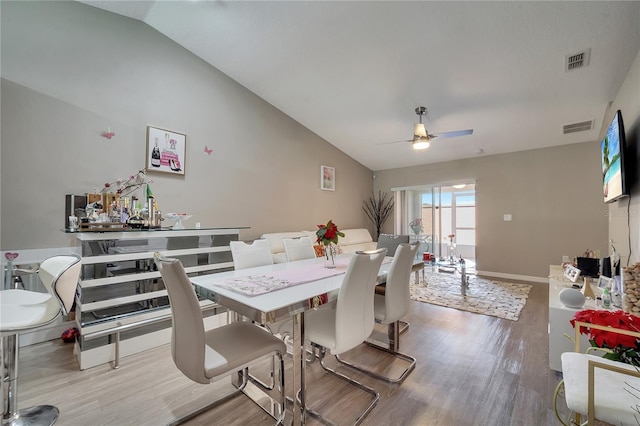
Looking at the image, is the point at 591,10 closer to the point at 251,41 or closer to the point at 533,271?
the point at 251,41

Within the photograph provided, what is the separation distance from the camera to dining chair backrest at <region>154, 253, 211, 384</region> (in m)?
1.29

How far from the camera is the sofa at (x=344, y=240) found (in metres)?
4.34

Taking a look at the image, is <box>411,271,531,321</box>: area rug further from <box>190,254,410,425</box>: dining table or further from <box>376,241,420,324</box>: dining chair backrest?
<box>190,254,410,425</box>: dining table

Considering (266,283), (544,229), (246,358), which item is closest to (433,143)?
(544,229)

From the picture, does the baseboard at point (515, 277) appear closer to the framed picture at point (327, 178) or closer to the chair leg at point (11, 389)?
the framed picture at point (327, 178)

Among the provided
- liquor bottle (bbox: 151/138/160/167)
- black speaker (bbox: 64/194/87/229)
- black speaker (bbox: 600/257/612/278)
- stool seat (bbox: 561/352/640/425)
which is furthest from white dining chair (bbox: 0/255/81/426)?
black speaker (bbox: 600/257/612/278)

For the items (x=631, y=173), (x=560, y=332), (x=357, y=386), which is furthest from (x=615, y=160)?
(x=357, y=386)

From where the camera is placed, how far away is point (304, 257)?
3.03 metres

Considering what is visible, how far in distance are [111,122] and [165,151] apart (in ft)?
1.95

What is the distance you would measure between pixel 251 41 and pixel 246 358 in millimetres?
3468

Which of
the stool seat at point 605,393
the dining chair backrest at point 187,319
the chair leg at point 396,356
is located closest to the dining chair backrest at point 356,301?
the chair leg at point 396,356

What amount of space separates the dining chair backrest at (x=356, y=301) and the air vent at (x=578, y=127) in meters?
4.42

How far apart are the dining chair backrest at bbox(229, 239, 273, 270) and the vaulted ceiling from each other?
2.45m

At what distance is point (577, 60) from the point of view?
2.77 m
